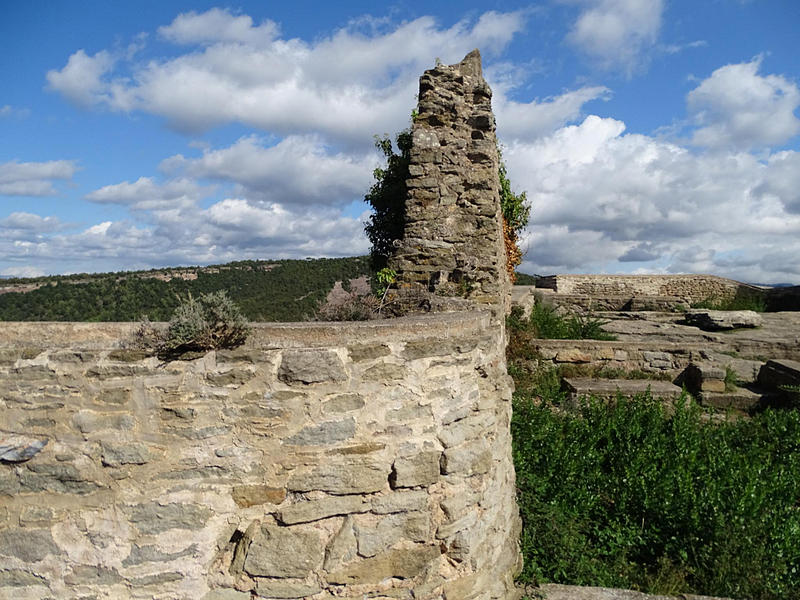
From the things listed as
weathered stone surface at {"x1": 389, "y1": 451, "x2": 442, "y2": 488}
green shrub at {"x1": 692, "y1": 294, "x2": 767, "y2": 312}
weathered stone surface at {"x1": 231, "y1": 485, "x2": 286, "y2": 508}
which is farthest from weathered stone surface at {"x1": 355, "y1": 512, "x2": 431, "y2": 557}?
green shrub at {"x1": 692, "y1": 294, "x2": 767, "y2": 312}

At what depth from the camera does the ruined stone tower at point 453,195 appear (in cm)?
562

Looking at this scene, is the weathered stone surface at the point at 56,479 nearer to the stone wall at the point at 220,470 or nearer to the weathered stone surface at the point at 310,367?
the stone wall at the point at 220,470

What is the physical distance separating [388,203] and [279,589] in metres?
7.84

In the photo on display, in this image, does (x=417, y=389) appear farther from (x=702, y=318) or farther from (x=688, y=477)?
(x=702, y=318)

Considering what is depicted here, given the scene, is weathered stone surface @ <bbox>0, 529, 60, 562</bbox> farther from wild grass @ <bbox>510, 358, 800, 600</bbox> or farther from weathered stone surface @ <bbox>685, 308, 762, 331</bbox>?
weathered stone surface @ <bbox>685, 308, 762, 331</bbox>

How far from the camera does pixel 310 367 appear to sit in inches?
91.3

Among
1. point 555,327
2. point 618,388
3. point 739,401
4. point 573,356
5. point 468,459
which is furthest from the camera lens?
point 555,327

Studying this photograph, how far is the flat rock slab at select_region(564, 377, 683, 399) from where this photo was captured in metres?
6.70

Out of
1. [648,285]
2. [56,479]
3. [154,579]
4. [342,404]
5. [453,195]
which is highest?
[453,195]

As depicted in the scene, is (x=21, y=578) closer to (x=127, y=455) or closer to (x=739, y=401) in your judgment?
(x=127, y=455)

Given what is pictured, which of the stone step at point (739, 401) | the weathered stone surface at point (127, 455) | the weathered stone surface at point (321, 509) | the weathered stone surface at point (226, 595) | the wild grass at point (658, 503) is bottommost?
the wild grass at point (658, 503)

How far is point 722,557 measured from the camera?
3730 mm

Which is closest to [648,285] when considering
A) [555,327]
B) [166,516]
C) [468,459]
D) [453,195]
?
[555,327]

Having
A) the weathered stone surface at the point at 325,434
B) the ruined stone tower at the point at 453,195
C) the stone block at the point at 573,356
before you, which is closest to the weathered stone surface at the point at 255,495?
the weathered stone surface at the point at 325,434
